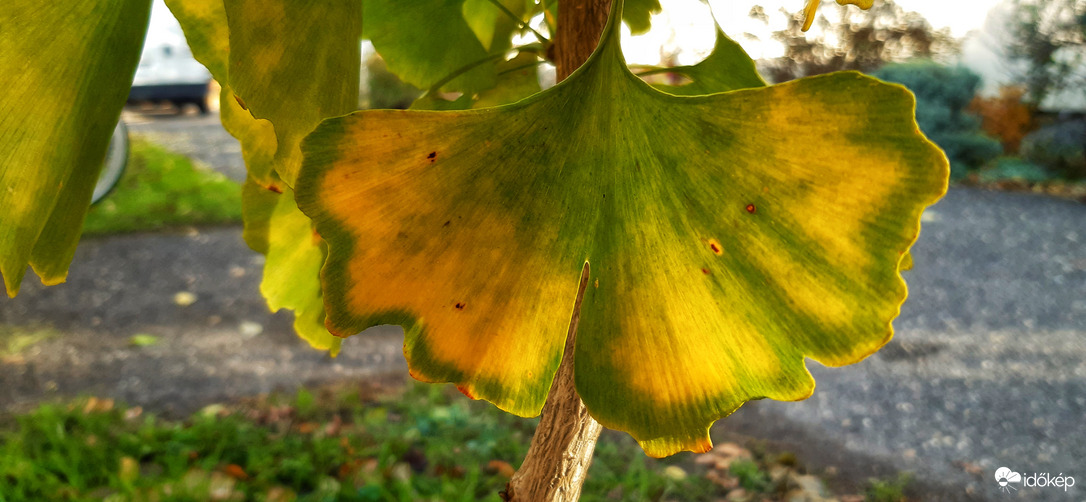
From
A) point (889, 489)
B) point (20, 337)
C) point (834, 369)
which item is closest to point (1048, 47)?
point (834, 369)

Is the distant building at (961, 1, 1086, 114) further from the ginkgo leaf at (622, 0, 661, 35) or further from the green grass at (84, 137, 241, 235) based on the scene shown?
the ginkgo leaf at (622, 0, 661, 35)

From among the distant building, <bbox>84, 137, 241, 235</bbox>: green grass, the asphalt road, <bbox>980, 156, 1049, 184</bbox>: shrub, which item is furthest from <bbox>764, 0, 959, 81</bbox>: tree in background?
<bbox>84, 137, 241, 235</bbox>: green grass

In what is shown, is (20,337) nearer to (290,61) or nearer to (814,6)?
(290,61)

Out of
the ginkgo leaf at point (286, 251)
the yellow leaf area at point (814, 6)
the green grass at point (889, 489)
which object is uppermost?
the yellow leaf area at point (814, 6)

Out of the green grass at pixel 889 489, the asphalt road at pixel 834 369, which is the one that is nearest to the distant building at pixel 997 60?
the asphalt road at pixel 834 369

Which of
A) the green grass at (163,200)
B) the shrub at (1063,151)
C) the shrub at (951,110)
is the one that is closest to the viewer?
the green grass at (163,200)

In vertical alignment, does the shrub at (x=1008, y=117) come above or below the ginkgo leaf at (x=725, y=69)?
below

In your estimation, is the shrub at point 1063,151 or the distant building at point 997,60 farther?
the distant building at point 997,60

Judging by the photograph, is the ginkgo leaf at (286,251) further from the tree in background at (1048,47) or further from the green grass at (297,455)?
the tree in background at (1048,47)

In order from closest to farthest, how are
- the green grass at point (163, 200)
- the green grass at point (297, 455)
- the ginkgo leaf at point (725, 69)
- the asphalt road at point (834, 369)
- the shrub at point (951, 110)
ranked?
1. the ginkgo leaf at point (725, 69)
2. the green grass at point (297, 455)
3. the asphalt road at point (834, 369)
4. the green grass at point (163, 200)
5. the shrub at point (951, 110)
